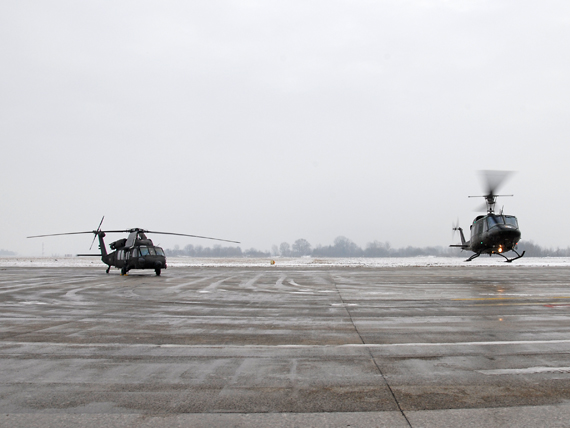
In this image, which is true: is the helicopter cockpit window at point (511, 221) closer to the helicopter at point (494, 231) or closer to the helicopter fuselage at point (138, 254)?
the helicopter at point (494, 231)

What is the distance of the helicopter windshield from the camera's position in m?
28.7

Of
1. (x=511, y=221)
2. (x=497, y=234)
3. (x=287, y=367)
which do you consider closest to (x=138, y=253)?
(x=287, y=367)

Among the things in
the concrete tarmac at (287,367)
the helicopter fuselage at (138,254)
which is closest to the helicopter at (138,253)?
the helicopter fuselage at (138,254)

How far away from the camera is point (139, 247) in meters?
27.4

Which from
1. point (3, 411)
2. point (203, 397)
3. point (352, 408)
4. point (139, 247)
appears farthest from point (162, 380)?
point (139, 247)

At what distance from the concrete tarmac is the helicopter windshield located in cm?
1883

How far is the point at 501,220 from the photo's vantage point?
1133 inches

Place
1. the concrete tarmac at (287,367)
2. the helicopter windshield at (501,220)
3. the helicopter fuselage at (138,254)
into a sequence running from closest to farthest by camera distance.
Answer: the concrete tarmac at (287,367) < the helicopter fuselage at (138,254) < the helicopter windshield at (501,220)

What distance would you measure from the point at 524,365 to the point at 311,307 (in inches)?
274

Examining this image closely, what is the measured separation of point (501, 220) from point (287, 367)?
92.4ft

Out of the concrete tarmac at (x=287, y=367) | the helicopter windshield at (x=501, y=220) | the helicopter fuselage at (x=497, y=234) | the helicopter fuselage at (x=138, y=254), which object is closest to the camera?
→ the concrete tarmac at (x=287, y=367)

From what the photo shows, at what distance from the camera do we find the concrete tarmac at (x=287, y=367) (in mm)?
4121

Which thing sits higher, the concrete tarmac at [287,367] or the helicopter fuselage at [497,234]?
the helicopter fuselage at [497,234]

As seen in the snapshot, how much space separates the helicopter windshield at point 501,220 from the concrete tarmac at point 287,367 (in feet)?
61.8
